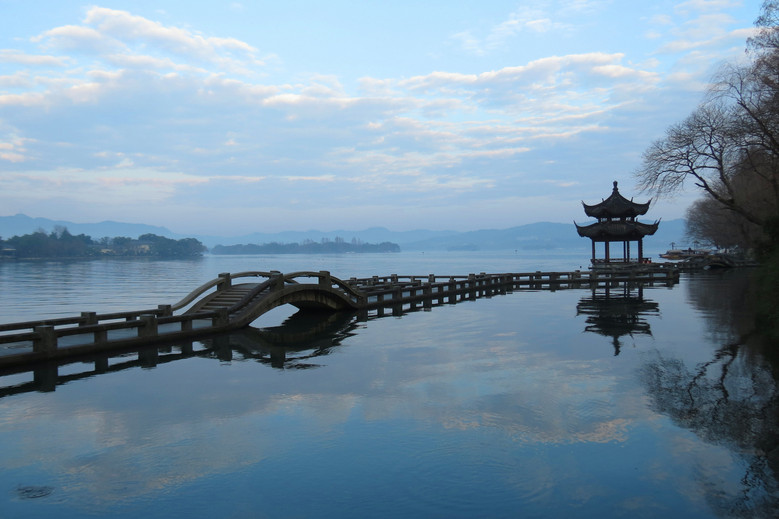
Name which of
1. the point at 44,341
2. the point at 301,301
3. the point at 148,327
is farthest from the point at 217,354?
the point at 301,301

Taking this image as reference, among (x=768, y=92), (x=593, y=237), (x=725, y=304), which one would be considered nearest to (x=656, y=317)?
(x=725, y=304)

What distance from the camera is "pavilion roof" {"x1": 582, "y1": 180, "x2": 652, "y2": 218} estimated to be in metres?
53.9

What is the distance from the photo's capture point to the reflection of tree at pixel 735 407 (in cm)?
586

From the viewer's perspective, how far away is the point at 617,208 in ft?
178

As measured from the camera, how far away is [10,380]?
36.6ft

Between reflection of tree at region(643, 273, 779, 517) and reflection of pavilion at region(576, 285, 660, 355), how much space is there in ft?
8.27

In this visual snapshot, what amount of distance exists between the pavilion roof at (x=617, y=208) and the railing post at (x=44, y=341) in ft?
167

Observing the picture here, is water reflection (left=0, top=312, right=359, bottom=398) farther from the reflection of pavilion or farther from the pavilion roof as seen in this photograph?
the pavilion roof

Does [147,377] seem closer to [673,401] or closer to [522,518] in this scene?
[522,518]

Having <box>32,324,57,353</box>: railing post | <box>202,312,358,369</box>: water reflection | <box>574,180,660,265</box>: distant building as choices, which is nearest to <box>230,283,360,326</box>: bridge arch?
<box>202,312,358,369</box>: water reflection

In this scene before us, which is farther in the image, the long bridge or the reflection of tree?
the long bridge

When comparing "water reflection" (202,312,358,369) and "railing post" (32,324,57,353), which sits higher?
"railing post" (32,324,57,353)

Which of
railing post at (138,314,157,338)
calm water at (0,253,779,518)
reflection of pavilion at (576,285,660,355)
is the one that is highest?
railing post at (138,314,157,338)

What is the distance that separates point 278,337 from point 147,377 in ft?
20.6
